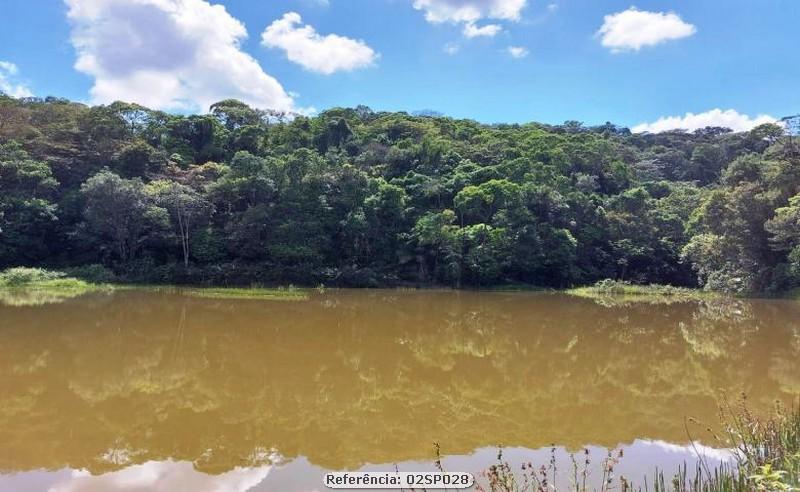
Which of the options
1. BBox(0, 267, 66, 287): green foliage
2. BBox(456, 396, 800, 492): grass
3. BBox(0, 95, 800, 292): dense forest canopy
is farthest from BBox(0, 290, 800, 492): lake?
BBox(0, 95, 800, 292): dense forest canopy

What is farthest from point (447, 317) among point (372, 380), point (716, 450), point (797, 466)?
point (797, 466)

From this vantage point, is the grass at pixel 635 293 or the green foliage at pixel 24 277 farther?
the grass at pixel 635 293

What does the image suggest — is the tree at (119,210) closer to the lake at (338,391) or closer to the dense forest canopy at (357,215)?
the dense forest canopy at (357,215)

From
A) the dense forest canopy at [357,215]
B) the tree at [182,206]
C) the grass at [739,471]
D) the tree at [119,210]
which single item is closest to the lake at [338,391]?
the grass at [739,471]

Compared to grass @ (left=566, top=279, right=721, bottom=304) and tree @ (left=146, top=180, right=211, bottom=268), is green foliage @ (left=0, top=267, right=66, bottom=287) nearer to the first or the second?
tree @ (left=146, top=180, right=211, bottom=268)

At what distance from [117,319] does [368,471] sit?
34.5 ft

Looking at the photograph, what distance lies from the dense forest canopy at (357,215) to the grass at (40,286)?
70.3 inches

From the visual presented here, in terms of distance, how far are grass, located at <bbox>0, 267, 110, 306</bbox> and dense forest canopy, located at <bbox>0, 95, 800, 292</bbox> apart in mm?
1785

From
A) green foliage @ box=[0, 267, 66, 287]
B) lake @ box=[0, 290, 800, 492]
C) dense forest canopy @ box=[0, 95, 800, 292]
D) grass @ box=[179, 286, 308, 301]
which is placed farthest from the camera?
dense forest canopy @ box=[0, 95, 800, 292]

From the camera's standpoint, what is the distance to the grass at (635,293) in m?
21.4

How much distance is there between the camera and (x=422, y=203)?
27.2m

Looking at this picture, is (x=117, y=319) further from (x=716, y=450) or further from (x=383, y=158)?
(x=383, y=158)

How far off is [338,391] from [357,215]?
59.8 ft

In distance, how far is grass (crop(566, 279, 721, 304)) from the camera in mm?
21400
